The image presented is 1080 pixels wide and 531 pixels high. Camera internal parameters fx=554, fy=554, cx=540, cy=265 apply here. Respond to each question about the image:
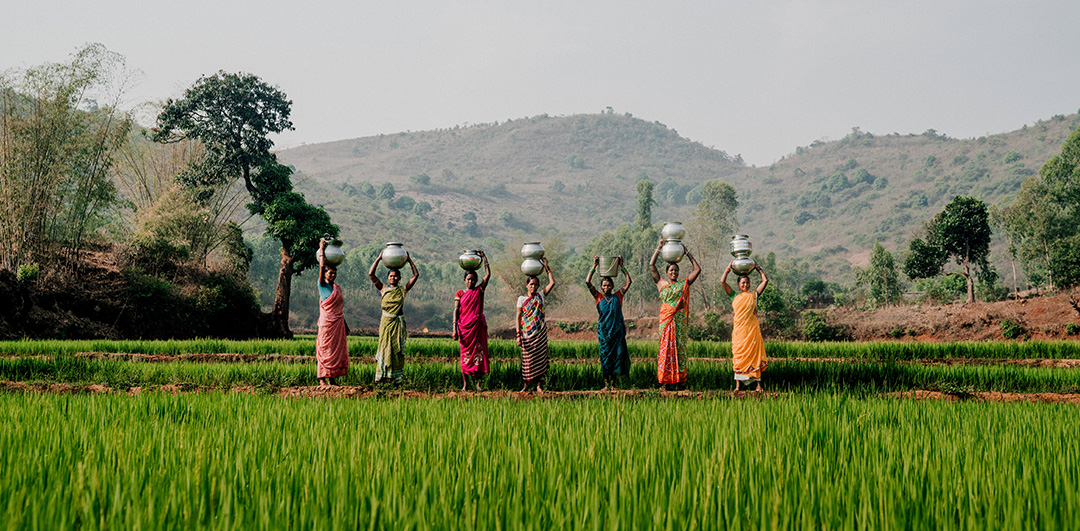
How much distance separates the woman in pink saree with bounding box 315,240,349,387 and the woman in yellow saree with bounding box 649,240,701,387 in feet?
13.9

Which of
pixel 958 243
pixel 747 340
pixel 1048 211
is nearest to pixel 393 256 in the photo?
pixel 747 340

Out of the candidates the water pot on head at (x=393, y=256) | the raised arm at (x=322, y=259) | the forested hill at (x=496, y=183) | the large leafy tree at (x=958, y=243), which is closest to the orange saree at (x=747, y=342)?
the water pot on head at (x=393, y=256)

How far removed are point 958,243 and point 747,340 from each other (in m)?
24.7

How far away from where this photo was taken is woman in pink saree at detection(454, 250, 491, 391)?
24.1ft

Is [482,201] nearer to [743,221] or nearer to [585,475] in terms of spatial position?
[743,221]

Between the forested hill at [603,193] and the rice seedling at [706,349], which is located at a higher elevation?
the forested hill at [603,193]

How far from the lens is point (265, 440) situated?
3.10 metres

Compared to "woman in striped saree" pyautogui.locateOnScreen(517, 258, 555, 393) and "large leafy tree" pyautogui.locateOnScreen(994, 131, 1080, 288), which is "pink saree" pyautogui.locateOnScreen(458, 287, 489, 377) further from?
"large leafy tree" pyautogui.locateOnScreen(994, 131, 1080, 288)

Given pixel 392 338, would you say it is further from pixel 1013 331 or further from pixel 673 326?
pixel 1013 331

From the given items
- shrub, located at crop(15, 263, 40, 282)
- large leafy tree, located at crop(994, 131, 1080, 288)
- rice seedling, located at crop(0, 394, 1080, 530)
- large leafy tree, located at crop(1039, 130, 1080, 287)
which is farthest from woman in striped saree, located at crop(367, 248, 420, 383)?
large leafy tree, located at crop(994, 131, 1080, 288)

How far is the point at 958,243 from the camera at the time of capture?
84.0ft

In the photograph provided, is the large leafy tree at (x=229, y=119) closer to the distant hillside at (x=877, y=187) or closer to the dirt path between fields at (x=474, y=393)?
the dirt path between fields at (x=474, y=393)

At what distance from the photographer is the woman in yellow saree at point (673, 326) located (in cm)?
731

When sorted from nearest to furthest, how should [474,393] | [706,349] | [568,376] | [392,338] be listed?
[474,393]
[392,338]
[568,376]
[706,349]
